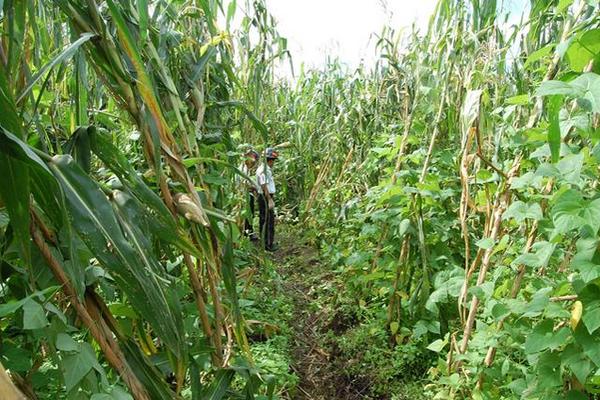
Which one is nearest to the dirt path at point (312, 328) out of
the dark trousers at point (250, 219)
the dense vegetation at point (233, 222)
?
the dense vegetation at point (233, 222)

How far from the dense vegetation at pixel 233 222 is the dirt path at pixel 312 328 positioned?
6cm

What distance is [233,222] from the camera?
1.30 meters

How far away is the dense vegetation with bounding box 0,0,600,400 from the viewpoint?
0.73 meters

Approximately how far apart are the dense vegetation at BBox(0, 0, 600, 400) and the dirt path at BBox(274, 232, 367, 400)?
6 centimetres

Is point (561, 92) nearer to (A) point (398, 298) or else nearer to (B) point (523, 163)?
(B) point (523, 163)

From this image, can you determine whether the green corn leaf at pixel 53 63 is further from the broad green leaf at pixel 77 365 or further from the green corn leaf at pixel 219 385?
the green corn leaf at pixel 219 385

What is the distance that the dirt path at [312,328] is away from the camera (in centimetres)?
235

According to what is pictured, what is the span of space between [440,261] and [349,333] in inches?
27.8

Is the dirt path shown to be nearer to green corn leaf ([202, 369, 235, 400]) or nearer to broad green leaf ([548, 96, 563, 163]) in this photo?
green corn leaf ([202, 369, 235, 400])

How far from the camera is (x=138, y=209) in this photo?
82 centimetres

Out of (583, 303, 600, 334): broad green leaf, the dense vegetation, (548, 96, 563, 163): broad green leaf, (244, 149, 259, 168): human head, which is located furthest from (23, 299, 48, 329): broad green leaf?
(244, 149, 259, 168): human head

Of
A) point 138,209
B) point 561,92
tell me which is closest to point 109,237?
point 138,209

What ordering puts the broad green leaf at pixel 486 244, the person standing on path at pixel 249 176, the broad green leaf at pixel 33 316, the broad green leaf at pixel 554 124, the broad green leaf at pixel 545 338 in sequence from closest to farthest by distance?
the broad green leaf at pixel 33 316 → the broad green leaf at pixel 554 124 → the broad green leaf at pixel 545 338 → the broad green leaf at pixel 486 244 → the person standing on path at pixel 249 176

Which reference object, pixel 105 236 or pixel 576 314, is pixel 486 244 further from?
pixel 105 236
